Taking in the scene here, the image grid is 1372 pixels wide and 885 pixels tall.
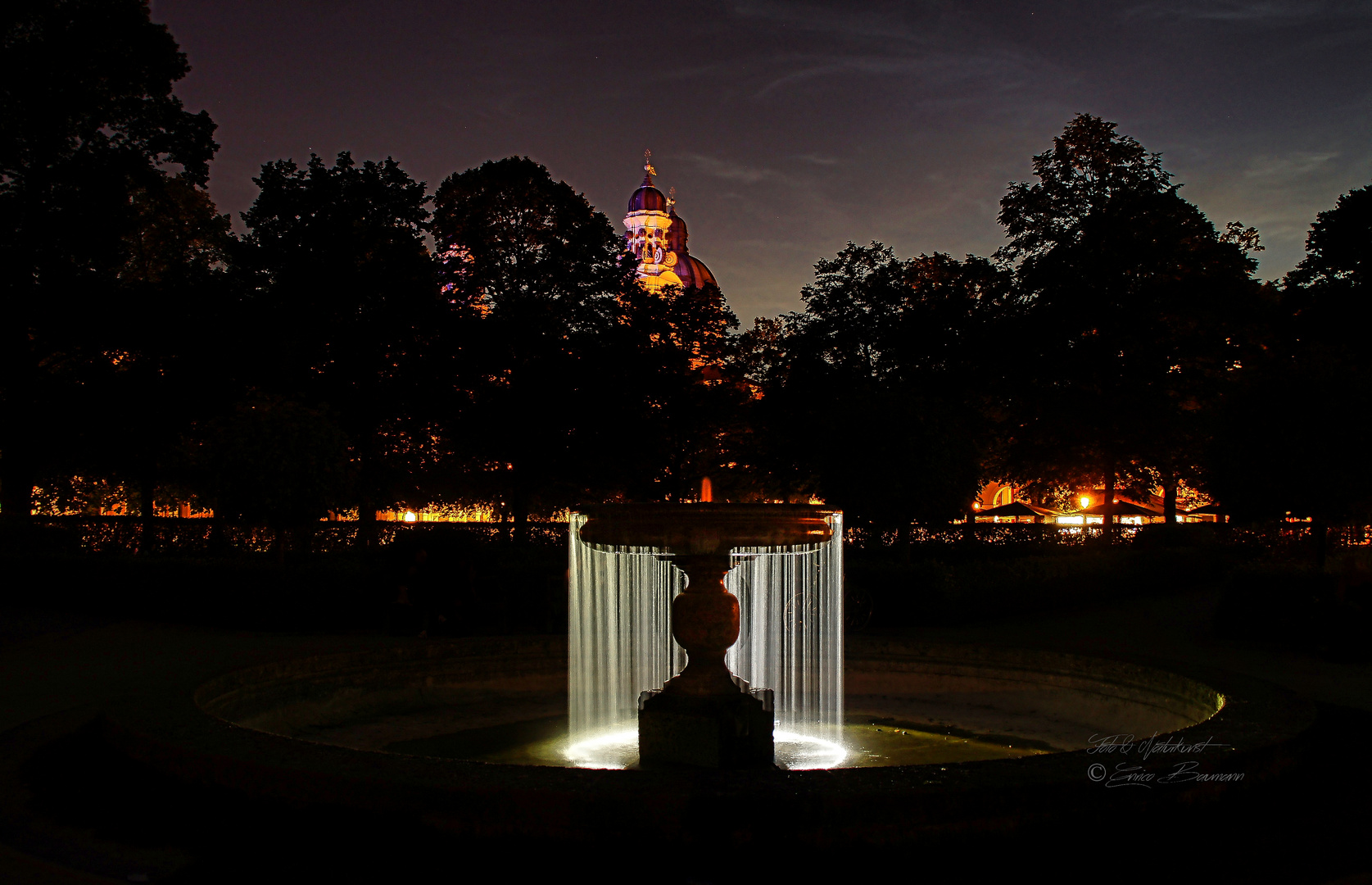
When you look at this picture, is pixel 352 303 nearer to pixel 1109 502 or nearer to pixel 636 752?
pixel 1109 502

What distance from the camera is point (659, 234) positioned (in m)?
105

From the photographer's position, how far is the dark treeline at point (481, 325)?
29.3 m

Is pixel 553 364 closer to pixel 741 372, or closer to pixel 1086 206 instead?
pixel 741 372

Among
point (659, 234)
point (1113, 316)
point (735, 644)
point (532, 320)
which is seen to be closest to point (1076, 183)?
point (1113, 316)

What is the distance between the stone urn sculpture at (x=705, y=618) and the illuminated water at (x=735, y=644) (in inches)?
8.1

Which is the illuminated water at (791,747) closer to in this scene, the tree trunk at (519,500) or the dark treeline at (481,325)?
the dark treeline at (481,325)

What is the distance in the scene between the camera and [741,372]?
143 ft

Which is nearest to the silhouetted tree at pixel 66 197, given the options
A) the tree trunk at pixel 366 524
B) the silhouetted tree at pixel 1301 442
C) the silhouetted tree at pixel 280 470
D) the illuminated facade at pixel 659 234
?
the tree trunk at pixel 366 524

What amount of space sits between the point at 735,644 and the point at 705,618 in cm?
305

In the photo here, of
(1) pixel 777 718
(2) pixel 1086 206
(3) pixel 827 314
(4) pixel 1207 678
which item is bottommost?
(1) pixel 777 718

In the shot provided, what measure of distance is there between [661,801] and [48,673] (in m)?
9.35

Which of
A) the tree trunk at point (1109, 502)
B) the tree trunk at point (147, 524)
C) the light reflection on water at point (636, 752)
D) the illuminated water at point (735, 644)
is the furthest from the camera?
the tree trunk at point (1109, 502)

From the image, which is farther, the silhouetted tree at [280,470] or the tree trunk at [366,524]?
the tree trunk at [366,524]

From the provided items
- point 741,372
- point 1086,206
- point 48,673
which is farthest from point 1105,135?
point 48,673
